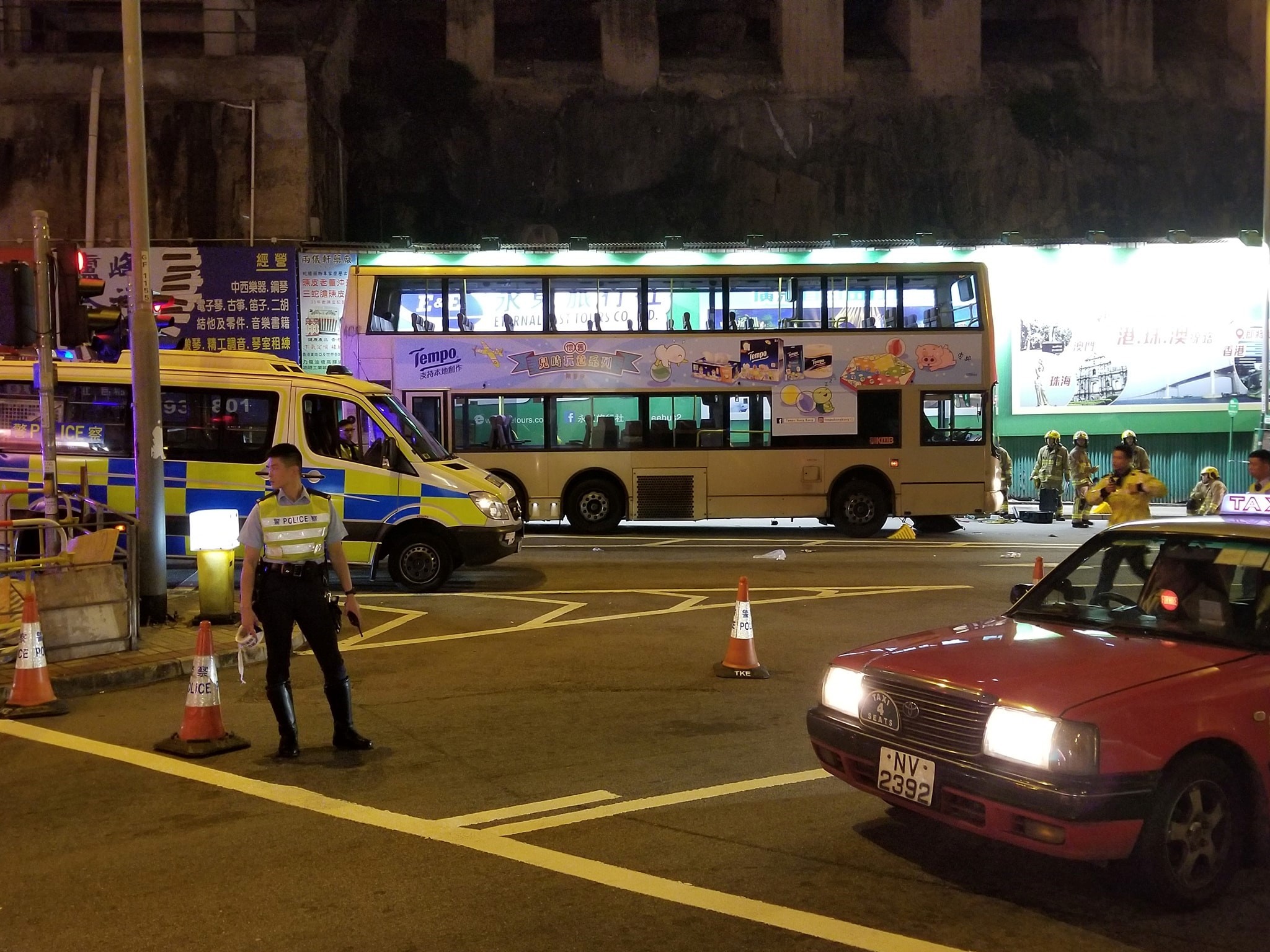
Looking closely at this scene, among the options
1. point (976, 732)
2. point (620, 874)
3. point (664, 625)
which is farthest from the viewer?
point (664, 625)

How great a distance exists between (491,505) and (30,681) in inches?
245

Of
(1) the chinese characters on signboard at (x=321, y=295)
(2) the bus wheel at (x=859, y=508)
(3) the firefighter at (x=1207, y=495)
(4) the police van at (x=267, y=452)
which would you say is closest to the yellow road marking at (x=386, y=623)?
(4) the police van at (x=267, y=452)

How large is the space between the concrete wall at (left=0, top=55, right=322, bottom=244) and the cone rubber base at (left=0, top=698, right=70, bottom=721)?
66.9 ft

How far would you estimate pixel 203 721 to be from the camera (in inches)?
267

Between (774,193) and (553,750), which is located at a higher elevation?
(774,193)

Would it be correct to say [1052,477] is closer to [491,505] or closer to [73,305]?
[491,505]

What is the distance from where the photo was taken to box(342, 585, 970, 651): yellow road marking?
10344 millimetres

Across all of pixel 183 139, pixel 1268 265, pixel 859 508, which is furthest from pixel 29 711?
pixel 183 139

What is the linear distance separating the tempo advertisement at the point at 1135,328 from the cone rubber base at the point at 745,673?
20.1m

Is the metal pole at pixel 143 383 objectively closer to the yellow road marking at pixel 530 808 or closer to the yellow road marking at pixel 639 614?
the yellow road marking at pixel 639 614

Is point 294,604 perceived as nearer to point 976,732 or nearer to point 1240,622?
point 976,732

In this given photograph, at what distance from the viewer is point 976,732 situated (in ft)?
14.7

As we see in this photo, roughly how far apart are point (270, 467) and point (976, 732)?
4.07m

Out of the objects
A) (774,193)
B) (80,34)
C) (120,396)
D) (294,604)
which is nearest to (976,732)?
(294,604)
